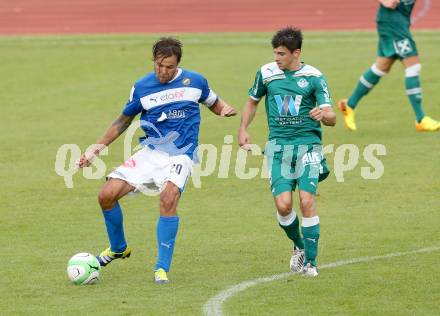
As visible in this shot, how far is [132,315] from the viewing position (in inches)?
328

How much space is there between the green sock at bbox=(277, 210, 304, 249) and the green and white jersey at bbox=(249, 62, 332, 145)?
2.10ft

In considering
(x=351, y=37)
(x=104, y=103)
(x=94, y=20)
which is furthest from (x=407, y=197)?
(x=94, y=20)

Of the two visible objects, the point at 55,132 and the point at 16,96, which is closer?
the point at 55,132

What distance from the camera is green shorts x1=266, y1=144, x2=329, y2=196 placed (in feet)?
32.0

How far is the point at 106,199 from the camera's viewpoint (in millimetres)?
9812

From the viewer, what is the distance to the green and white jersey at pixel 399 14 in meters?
16.7

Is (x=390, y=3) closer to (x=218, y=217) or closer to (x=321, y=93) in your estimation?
(x=218, y=217)

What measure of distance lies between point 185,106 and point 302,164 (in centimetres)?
114

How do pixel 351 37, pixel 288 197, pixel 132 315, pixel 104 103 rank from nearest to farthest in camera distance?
1. pixel 132 315
2. pixel 288 197
3. pixel 104 103
4. pixel 351 37

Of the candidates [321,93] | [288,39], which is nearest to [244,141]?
[321,93]

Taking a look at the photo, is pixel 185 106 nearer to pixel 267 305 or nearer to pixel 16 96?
pixel 267 305

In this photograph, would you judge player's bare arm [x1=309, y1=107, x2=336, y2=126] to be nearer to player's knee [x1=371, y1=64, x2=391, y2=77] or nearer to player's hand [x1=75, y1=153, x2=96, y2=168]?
player's hand [x1=75, y1=153, x2=96, y2=168]

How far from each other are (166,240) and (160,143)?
0.91 meters

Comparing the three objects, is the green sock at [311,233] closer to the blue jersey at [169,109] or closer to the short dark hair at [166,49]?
the blue jersey at [169,109]
